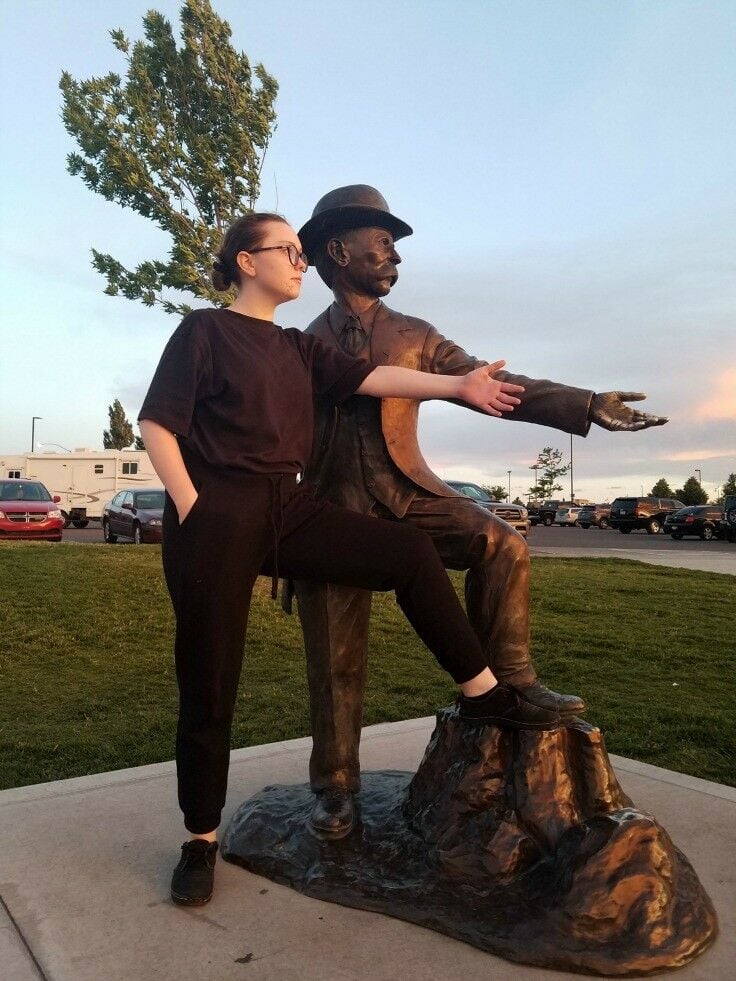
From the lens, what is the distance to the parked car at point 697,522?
2772 centimetres

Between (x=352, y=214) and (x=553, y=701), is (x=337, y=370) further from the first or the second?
(x=553, y=701)

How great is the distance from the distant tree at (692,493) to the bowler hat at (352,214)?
2130 inches

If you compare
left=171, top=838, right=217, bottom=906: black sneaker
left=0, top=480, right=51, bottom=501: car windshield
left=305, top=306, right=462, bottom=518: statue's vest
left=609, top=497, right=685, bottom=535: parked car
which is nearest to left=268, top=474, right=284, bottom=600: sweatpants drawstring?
left=305, top=306, right=462, bottom=518: statue's vest

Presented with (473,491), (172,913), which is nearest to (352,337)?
(172,913)

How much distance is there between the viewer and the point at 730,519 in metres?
26.3

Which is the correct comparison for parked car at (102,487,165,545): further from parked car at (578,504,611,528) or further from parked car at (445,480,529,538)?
parked car at (578,504,611,528)

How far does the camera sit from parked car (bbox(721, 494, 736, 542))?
86.2ft

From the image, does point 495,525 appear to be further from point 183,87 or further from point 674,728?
point 183,87

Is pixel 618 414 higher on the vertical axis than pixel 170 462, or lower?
higher

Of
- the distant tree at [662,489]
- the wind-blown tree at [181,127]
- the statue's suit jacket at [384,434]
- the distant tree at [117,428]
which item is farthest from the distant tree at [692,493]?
the statue's suit jacket at [384,434]

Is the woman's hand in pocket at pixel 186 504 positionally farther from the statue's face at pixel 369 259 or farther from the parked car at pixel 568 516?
the parked car at pixel 568 516

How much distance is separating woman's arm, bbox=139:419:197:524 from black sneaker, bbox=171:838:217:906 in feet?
3.42

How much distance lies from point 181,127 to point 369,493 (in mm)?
9411

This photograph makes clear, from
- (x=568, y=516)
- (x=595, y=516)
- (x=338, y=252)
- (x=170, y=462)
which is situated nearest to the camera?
(x=170, y=462)
